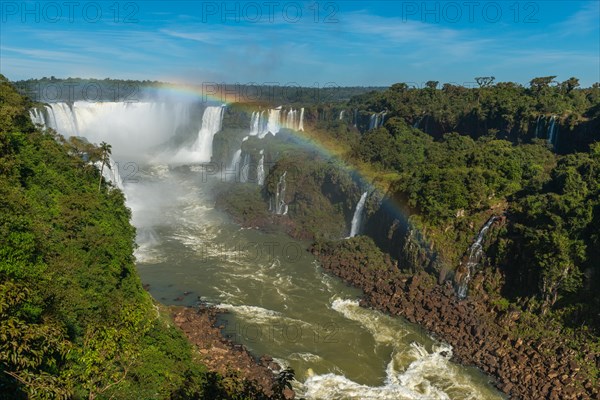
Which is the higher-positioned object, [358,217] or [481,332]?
[358,217]

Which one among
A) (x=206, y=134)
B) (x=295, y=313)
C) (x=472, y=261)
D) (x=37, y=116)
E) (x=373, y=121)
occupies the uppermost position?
(x=373, y=121)

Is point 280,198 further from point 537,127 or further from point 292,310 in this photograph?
point 537,127

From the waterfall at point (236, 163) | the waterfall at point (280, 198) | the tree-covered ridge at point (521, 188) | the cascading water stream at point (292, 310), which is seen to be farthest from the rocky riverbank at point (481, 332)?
the waterfall at point (236, 163)

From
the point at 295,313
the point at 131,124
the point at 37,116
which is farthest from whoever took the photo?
the point at 131,124

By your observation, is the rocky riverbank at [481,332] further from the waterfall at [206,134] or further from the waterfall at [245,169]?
the waterfall at [206,134]

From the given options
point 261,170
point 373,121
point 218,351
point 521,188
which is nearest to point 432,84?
point 373,121

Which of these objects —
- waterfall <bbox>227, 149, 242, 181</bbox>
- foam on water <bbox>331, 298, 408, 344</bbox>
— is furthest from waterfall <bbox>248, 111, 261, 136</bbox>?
foam on water <bbox>331, 298, 408, 344</bbox>
